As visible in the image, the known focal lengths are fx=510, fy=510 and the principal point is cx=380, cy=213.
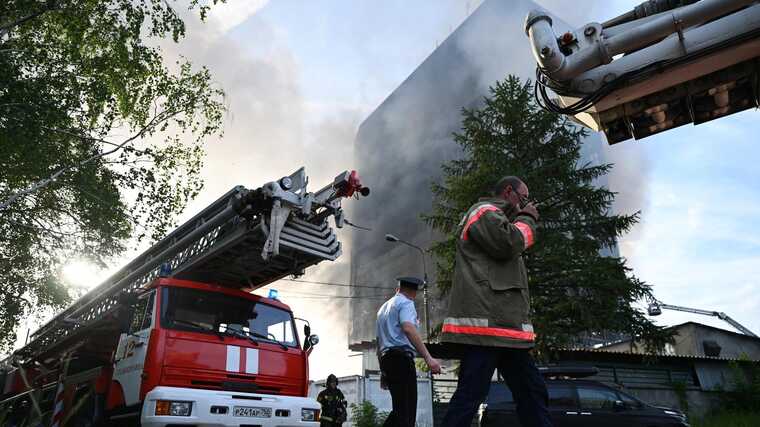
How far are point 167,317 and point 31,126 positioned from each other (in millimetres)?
7461

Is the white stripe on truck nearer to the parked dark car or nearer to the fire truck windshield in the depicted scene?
the fire truck windshield

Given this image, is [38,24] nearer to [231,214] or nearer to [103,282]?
[103,282]

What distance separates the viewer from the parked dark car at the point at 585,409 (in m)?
8.42

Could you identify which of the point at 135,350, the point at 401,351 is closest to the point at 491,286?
the point at 401,351

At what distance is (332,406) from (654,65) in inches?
304

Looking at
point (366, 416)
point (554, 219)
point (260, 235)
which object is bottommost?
point (366, 416)

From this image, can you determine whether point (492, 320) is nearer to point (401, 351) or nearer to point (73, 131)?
point (401, 351)

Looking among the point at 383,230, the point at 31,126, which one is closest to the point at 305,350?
the point at 31,126

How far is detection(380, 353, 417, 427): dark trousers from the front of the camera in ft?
15.0

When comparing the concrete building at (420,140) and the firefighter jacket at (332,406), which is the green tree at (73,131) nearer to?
the firefighter jacket at (332,406)

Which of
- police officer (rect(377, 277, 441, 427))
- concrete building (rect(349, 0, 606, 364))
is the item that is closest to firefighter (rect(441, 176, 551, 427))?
police officer (rect(377, 277, 441, 427))

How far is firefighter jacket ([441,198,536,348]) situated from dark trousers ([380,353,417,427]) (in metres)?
1.80

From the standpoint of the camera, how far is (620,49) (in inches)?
154

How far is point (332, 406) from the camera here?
9.27m
